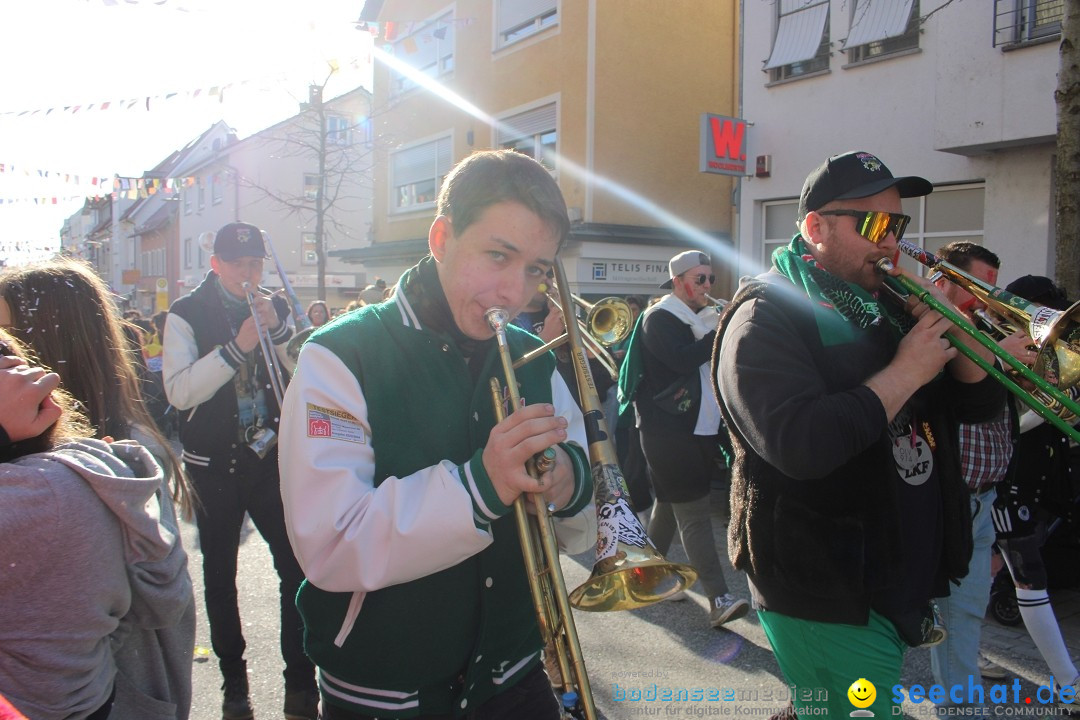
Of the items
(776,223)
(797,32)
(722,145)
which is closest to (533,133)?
(722,145)

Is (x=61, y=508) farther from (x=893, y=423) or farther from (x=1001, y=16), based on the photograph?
(x=1001, y=16)

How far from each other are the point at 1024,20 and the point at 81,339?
372 inches

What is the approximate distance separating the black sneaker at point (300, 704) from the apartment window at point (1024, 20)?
8.90 m

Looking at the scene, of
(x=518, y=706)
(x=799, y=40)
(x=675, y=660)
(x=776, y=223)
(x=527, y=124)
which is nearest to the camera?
(x=518, y=706)

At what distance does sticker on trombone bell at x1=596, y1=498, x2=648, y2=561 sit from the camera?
1656mm

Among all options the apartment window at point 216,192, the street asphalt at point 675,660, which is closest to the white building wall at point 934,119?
the street asphalt at point 675,660

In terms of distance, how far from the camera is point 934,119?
9016mm

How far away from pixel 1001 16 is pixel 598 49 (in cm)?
705

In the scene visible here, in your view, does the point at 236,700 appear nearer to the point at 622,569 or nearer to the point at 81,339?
the point at 81,339

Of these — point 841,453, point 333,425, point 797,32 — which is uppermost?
point 797,32

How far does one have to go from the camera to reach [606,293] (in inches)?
577

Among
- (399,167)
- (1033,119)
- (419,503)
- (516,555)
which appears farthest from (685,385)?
(399,167)

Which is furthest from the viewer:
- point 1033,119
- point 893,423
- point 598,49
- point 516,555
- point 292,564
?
point 598,49

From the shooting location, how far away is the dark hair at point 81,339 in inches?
87.7
